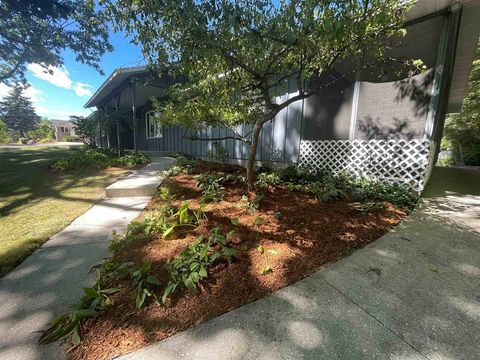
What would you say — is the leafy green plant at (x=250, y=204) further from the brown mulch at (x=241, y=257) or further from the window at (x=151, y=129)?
the window at (x=151, y=129)

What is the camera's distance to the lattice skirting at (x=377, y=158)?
4.30 m

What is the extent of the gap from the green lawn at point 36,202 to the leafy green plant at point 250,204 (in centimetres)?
286

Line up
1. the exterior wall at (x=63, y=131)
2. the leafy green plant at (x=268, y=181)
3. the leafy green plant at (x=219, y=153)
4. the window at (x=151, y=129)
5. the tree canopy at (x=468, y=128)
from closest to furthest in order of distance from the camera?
the leafy green plant at (x=268, y=181) < the leafy green plant at (x=219, y=153) < the window at (x=151, y=129) < the tree canopy at (x=468, y=128) < the exterior wall at (x=63, y=131)

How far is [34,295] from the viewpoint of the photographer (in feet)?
6.86

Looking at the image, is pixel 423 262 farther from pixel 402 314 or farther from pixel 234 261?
pixel 234 261

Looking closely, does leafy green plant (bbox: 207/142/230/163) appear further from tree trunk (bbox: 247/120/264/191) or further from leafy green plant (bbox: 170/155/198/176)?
tree trunk (bbox: 247/120/264/191)

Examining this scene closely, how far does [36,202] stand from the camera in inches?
185

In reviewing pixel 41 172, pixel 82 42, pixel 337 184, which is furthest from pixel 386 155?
pixel 82 42

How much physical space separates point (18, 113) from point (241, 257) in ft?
199


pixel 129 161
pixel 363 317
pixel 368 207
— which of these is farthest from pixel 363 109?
pixel 129 161

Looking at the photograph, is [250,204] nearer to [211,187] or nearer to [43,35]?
[211,187]

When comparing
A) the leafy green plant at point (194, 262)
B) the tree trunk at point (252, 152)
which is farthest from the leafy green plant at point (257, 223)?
the tree trunk at point (252, 152)

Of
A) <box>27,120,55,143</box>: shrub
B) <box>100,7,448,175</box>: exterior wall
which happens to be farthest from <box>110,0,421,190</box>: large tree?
<box>27,120,55,143</box>: shrub

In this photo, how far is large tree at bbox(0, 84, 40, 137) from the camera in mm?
42431
